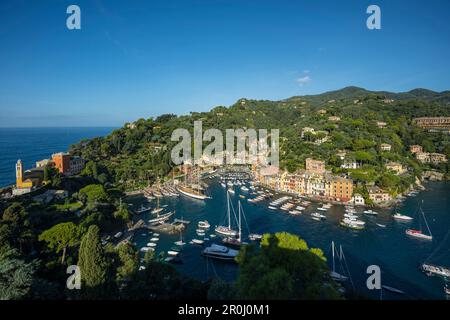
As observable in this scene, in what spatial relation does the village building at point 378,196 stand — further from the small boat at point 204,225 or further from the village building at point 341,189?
the small boat at point 204,225

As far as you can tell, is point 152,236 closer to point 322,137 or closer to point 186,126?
point 322,137

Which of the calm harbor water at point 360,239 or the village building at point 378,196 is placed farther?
the village building at point 378,196

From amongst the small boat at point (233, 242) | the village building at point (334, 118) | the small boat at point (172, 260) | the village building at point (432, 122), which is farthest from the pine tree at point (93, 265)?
the village building at point (432, 122)

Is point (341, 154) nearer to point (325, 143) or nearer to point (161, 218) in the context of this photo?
point (325, 143)

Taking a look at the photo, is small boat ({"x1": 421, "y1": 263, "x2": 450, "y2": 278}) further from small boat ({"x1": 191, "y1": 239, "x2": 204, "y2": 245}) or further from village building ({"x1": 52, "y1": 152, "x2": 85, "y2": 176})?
village building ({"x1": 52, "y1": 152, "x2": 85, "y2": 176})

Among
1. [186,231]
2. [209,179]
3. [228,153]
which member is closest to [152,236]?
[186,231]

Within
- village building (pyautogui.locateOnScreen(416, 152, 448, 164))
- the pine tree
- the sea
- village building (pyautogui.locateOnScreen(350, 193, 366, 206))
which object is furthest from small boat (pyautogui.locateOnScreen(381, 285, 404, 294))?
village building (pyautogui.locateOnScreen(416, 152, 448, 164))
